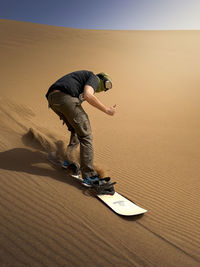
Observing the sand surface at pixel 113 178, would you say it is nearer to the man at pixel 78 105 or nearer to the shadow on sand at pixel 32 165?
the shadow on sand at pixel 32 165

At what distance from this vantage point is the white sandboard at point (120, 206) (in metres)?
2.77

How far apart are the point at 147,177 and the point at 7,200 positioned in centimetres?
292

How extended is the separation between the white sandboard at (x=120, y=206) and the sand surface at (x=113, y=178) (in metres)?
0.09

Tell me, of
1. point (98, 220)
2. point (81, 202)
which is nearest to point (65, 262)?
point (98, 220)

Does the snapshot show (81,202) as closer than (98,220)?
No

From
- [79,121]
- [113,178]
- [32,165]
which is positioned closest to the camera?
[79,121]

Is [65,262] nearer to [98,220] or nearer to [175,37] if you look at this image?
[98,220]

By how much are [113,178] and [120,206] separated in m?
1.34

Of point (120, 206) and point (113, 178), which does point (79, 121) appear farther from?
point (113, 178)

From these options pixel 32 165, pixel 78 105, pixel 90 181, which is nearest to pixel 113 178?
pixel 90 181

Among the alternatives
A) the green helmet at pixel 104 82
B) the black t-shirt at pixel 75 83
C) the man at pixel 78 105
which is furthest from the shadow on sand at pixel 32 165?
the green helmet at pixel 104 82

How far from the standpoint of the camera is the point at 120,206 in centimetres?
288

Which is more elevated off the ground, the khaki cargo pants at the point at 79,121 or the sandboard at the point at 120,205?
the khaki cargo pants at the point at 79,121

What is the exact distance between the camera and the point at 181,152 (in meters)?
5.98
